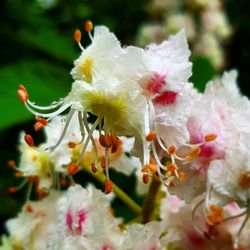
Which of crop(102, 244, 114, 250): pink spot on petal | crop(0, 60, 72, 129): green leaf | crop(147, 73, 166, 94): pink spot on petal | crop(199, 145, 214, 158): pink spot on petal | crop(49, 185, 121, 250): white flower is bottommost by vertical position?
crop(102, 244, 114, 250): pink spot on petal

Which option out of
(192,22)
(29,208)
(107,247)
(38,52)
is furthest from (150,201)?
(192,22)

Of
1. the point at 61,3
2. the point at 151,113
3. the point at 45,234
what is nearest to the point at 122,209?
the point at 45,234

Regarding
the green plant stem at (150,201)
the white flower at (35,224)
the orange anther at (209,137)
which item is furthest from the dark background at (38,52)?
the orange anther at (209,137)

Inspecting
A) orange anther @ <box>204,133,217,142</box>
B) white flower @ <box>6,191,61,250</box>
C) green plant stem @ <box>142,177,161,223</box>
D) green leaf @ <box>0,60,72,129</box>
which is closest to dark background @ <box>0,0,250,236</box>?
green leaf @ <box>0,60,72,129</box>

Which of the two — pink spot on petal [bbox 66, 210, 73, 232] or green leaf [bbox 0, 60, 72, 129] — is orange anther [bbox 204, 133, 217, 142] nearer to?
pink spot on petal [bbox 66, 210, 73, 232]

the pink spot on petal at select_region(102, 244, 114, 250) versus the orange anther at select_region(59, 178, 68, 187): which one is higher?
the orange anther at select_region(59, 178, 68, 187)

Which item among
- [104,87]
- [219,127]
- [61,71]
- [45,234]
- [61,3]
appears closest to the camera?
[104,87]

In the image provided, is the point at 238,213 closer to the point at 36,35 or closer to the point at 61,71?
the point at 61,71
